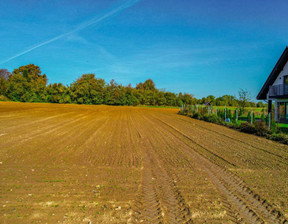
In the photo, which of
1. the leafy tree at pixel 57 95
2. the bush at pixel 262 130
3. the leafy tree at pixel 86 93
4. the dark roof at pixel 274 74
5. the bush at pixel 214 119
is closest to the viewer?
the bush at pixel 262 130

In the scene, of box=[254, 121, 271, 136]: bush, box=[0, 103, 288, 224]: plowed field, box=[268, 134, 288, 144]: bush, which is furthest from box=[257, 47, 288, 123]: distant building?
box=[0, 103, 288, 224]: plowed field

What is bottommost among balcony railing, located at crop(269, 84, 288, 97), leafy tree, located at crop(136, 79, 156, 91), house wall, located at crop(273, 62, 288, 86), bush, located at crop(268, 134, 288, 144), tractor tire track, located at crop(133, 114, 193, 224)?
tractor tire track, located at crop(133, 114, 193, 224)

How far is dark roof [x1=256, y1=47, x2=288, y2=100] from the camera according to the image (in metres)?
20.1

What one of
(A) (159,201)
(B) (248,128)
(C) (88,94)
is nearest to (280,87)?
(B) (248,128)

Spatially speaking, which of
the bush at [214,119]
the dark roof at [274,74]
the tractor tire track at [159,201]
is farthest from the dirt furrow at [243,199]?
the dark roof at [274,74]

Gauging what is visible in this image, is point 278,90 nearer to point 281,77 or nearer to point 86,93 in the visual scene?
point 281,77

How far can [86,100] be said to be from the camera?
60906 millimetres

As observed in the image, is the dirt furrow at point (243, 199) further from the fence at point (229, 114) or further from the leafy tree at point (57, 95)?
the leafy tree at point (57, 95)

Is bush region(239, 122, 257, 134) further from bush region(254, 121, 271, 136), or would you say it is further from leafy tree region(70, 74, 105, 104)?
leafy tree region(70, 74, 105, 104)

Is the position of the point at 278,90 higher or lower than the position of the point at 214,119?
higher

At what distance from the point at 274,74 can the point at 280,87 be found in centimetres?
187

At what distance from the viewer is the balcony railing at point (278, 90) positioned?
20152 mm

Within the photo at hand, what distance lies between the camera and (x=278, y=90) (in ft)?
67.7

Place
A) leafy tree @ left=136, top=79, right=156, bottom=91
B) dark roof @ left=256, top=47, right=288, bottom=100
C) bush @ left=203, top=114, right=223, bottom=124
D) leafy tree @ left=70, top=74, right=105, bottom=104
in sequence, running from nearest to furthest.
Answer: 1. bush @ left=203, top=114, right=223, bottom=124
2. dark roof @ left=256, top=47, right=288, bottom=100
3. leafy tree @ left=70, top=74, right=105, bottom=104
4. leafy tree @ left=136, top=79, right=156, bottom=91
